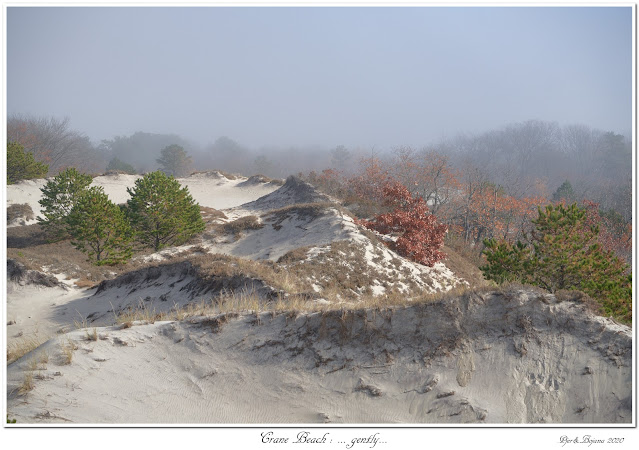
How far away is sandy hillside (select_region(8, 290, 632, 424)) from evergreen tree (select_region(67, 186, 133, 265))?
53.3ft

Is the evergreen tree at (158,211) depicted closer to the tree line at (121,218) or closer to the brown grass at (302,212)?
the tree line at (121,218)

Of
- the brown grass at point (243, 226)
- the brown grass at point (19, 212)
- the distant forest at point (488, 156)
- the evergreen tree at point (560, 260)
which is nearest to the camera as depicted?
the evergreen tree at point (560, 260)

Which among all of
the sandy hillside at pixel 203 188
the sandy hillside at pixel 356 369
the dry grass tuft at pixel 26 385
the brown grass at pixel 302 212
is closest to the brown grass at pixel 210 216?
the brown grass at pixel 302 212

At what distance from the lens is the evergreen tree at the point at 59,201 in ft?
93.0

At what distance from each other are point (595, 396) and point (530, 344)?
98cm

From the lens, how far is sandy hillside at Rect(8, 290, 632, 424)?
225 inches

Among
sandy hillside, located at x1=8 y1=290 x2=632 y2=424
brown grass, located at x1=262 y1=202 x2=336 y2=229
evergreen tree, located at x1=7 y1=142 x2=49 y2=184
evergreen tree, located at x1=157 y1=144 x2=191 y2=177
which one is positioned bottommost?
sandy hillside, located at x1=8 y1=290 x2=632 y2=424

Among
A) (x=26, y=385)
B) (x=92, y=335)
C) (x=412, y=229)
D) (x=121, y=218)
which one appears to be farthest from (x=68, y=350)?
(x=121, y=218)

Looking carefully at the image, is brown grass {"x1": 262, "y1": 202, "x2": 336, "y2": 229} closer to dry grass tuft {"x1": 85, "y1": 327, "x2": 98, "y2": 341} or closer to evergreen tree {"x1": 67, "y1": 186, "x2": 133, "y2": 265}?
evergreen tree {"x1": 67, "y1": 186, "x2": 133, "y2": 265}

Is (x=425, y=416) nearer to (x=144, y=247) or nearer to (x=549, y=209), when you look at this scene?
(x=549, y=209)

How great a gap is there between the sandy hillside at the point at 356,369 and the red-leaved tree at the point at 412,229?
42.0ft

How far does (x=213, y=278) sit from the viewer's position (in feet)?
43.2

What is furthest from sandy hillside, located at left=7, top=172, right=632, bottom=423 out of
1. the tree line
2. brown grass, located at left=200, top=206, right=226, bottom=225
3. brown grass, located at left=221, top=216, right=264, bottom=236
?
brown grass, located at left=200, top=206, right=226, bottom=225
